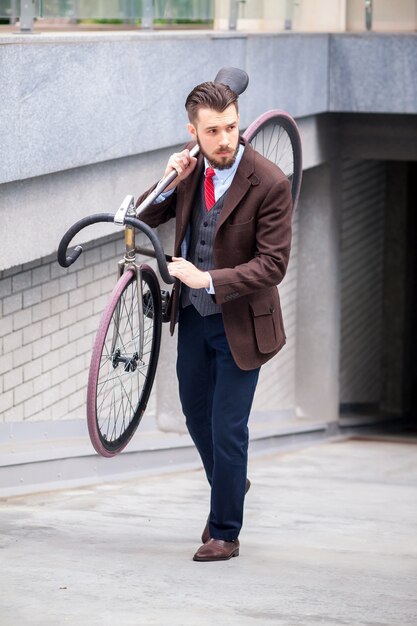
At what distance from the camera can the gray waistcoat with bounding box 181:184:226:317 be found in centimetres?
442

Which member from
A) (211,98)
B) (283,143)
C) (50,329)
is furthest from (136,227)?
(50,329)

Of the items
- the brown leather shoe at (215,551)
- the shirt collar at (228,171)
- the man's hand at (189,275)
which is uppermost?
the shirt collar at (228,171)

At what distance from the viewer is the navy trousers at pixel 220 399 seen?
4.46 meters

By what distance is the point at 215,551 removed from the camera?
4.50 m

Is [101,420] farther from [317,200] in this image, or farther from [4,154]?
[317,200]

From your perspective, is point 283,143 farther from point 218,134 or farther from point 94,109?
point 218,134

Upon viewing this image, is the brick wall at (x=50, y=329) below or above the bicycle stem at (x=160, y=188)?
below

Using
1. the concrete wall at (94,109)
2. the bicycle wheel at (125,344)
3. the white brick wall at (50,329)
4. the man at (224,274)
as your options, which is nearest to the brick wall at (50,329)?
the white brick wall at (50,329)

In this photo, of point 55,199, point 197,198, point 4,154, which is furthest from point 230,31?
point 197,198

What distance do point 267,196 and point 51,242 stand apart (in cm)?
198

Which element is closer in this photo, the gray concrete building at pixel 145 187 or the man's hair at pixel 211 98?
the man's hair at pixel 211 98

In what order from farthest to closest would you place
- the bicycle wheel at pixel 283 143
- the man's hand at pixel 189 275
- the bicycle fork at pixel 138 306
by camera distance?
the bicycle wheel at pixel 283 143
the bicycle fork at pixel 138 306
the man's hand at pixel 189 275

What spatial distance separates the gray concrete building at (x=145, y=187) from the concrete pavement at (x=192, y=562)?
73 centimetres

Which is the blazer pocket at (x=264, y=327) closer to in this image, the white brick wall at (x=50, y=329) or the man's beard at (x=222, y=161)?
the man's beard at (x=222, y=161)
